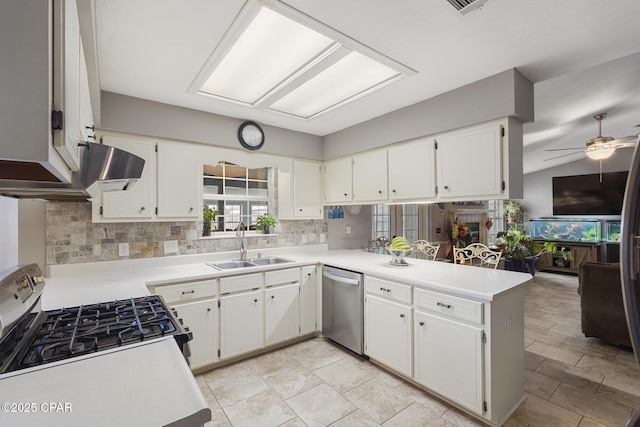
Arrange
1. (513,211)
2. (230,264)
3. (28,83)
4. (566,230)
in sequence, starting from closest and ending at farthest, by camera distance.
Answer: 1. (28,83)
2. (230,264)
3. (566,230)
4. (513,211)

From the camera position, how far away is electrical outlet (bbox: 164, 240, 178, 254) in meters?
2.83

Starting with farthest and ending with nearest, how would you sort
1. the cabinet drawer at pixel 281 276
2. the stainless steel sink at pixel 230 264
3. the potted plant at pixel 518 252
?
the potted plant at pixel 518 252
the stainless steel sink at pixel 230 264
the cabinet drawer at pixel 281 276

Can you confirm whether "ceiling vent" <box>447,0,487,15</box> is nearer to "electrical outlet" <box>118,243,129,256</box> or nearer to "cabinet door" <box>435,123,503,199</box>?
"cabinet door" <box>435,123,503,199</box>

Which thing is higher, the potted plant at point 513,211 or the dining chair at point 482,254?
the potted plant at point 513,211

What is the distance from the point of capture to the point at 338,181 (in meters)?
3.64

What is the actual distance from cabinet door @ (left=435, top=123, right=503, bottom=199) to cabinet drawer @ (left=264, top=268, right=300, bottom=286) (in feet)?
5.22

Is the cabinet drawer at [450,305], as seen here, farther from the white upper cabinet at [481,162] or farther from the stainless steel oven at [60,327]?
the stainless steel oven at [60,327]

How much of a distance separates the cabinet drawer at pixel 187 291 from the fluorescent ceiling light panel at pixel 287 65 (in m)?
1.60

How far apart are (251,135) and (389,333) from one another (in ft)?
7.90

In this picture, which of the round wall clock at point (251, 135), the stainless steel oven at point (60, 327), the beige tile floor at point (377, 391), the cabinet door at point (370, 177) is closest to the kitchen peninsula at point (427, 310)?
the beige tile floor at point (377, 391)

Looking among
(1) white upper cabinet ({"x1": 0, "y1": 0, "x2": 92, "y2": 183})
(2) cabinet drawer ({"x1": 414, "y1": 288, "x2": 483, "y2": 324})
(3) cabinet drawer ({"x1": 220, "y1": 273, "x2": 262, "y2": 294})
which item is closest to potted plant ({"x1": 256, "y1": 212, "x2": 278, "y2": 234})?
(3) cabinet drawer ({"x1": 220, "y1": 273, "x2": 262, "y2": 294})

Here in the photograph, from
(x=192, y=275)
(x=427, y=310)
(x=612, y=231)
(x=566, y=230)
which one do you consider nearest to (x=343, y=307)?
(x=427, y=310)

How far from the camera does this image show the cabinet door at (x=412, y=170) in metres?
2.66

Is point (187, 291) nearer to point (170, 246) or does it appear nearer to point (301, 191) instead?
point (170, 246)
